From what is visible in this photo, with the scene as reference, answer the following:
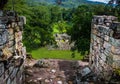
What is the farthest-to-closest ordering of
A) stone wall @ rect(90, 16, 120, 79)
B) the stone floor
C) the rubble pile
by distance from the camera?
1. the rubble pile
2. the stone floor
3. stone wall @ rect(90, 16, 120, 79)

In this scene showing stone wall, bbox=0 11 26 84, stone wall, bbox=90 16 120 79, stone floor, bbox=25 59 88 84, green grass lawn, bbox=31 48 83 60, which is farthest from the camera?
green grass lawn, bbox=31 48 83 60

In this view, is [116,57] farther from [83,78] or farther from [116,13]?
[116,13]

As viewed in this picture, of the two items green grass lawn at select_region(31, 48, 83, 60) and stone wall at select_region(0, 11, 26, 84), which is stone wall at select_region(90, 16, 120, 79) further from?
green grass lawn at select_region(31, 48, 83, 60)

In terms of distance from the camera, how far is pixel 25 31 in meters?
17.6

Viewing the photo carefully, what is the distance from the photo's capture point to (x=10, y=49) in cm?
749

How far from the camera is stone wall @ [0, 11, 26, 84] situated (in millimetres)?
4988

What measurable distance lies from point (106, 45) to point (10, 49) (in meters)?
3.26

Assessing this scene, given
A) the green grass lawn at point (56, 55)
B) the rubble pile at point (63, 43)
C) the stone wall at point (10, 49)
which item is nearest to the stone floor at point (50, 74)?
the stone wall at point (10, 49)

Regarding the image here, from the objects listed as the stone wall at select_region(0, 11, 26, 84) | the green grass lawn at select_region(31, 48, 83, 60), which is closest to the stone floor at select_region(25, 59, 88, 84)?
the stone wall at select_region(0, 11, 26, 84)

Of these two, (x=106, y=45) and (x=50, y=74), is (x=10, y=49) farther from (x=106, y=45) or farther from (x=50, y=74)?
(x=50, y=74)

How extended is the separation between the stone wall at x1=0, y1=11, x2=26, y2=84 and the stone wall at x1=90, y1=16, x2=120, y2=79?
9.18 feet

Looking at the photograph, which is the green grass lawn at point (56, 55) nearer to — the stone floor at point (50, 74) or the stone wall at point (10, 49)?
the stone floor at point (50, 74)

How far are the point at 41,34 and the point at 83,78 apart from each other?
38.8 feet

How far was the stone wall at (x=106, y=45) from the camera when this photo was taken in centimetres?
706
